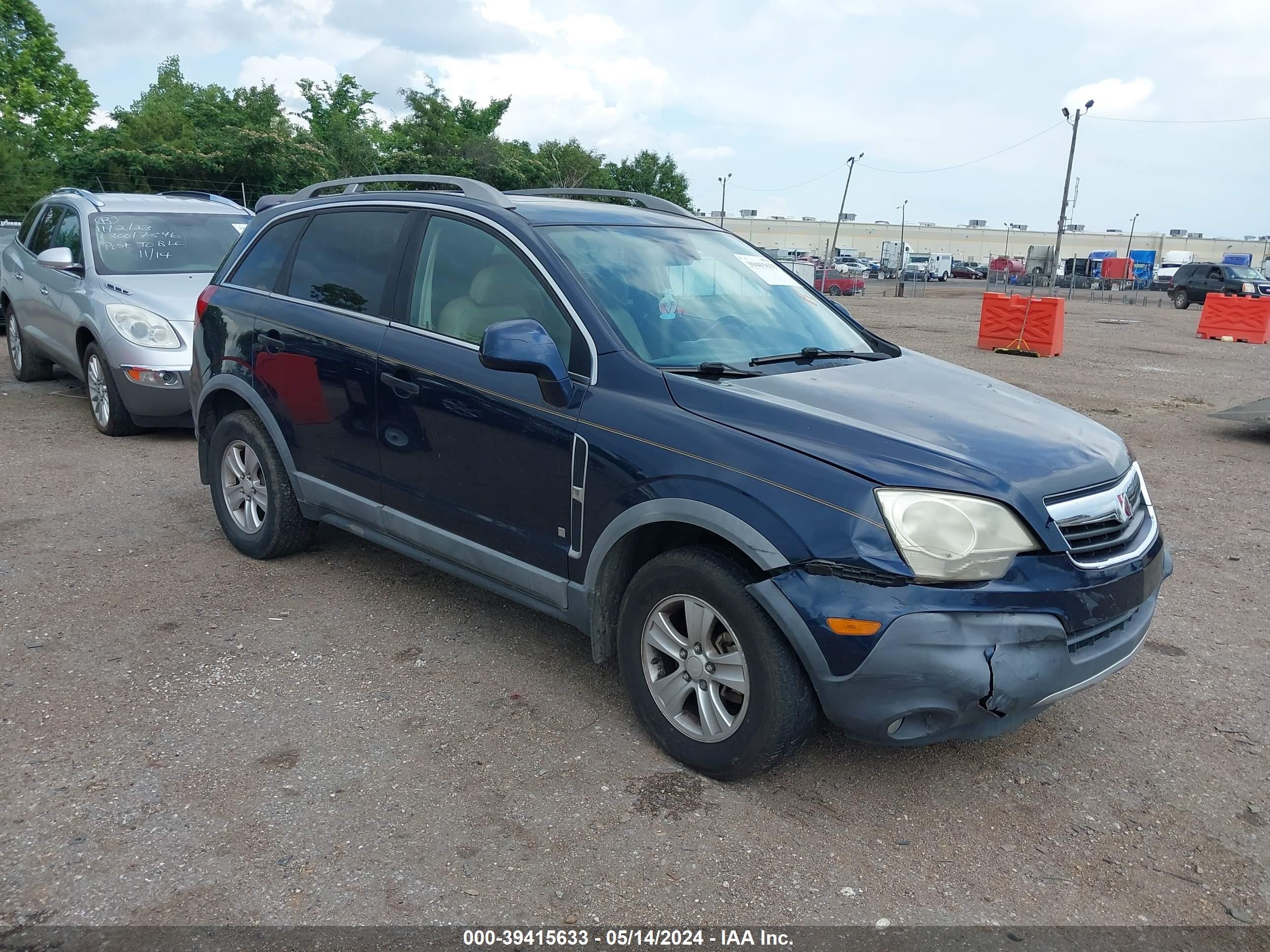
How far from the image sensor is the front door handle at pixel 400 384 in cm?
416

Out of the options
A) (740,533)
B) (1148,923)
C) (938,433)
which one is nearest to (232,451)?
(740,533)

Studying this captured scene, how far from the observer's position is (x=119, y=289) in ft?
26.7

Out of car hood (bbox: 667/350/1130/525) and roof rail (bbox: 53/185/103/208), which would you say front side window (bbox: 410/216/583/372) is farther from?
roof rail (bbox: 53/185/103/208)

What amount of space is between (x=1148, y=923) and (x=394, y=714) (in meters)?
2.54

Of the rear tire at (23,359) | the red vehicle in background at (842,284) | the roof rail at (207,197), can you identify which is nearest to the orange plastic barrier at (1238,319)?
the red vehicle in background at (842,284)

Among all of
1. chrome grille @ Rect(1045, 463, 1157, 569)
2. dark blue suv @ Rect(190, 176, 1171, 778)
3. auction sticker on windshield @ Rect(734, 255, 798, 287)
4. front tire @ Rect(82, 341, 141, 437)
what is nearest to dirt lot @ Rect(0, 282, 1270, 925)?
dark blue suv @ Rect(190, 176, 1171, 778)

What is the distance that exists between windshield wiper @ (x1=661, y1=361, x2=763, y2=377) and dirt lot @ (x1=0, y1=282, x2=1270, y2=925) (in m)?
Answer: 1.32

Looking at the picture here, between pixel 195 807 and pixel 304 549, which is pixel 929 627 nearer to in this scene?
pixel 195 807

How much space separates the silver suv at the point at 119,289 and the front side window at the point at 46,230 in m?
0.01

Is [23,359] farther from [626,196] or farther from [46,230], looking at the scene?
[626,196]

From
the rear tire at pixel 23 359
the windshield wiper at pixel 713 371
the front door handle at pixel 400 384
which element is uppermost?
the windshield wiper at pixel 713 371

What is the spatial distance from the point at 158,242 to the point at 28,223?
227cm

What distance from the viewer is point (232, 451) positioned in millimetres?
5316

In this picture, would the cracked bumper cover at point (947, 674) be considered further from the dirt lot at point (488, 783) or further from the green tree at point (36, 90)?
the green tree at point (36, 90)
